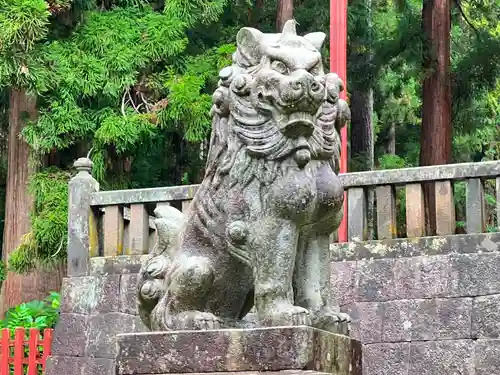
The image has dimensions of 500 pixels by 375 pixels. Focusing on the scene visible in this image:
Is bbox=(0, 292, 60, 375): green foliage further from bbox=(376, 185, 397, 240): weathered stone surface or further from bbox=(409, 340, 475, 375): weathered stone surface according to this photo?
bbox=(409, 340, 475, 375): weathered stone surface

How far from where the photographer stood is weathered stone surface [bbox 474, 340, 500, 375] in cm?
832

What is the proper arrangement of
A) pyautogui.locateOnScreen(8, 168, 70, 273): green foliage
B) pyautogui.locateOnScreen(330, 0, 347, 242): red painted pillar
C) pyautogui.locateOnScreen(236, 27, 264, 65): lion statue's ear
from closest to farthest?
1. pyautogui.locateOnScreen(236, 27, 264, 65): lion statue's ear
2. pyautogui.locateOnScreen(330, 0, 347, 242): red painted pillar
3. pyautogui.locateOnScreen(8, 168, 70, 273): green foliage

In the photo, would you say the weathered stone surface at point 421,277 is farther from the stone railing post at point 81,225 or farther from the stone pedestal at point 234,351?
the stone pedestal at point 234,351

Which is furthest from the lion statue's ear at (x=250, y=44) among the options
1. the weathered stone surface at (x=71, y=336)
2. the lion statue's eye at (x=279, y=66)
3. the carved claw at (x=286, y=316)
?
the weathered stone surface at (x=71, y=336)

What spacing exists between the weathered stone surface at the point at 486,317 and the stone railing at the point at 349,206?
0.60 m

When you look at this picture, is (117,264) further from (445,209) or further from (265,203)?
(265,203)

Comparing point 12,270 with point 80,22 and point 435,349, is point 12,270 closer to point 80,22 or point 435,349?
point 80,22

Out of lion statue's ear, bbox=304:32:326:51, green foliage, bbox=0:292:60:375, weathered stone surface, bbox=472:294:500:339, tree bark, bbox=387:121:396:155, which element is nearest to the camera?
lion statue's ear, bbox=304:32:326:51

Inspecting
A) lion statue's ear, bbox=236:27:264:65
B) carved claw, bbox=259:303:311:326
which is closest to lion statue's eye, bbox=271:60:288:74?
lion statue's ear, bbox=236:27:264:65

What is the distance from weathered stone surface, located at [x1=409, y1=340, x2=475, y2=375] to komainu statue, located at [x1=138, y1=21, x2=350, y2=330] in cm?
342

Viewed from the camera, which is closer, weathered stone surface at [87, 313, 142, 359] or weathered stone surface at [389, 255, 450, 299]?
weathered stone surface at [389, 255, 450, 299]

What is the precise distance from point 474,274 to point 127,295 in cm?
321

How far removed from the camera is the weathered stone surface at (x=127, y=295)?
980cm

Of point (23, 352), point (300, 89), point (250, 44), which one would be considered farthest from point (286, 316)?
point (23, 352)
